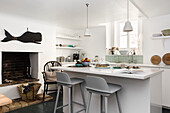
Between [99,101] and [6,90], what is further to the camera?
[6,90]

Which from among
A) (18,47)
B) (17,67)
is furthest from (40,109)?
(18,47)

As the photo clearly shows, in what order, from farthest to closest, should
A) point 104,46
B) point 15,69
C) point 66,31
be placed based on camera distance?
point 66,31, point 104,46, point 15,69

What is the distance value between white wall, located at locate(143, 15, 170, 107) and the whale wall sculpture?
10.6ft

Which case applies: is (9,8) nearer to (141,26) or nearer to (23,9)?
(23,9)

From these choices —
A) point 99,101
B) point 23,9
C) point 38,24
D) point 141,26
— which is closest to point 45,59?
point 38,24

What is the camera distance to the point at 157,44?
361 centimetres

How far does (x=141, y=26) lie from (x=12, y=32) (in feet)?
12.5

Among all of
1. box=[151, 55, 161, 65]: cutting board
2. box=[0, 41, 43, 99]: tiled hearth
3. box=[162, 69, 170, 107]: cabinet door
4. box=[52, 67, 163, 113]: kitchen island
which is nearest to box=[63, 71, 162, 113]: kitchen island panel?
box=[52, 67, 163, 113]: kitchen island

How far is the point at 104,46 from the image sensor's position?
5004 mm

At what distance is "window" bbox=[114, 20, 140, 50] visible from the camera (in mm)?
4437

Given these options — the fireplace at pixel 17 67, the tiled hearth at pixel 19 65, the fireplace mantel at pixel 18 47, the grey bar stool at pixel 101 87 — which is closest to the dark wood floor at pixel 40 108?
the tiled hearth at pixel 19 65

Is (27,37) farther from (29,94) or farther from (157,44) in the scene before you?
(157,44)

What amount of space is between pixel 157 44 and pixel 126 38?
1169mm

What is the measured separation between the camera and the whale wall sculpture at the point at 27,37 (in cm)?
367
